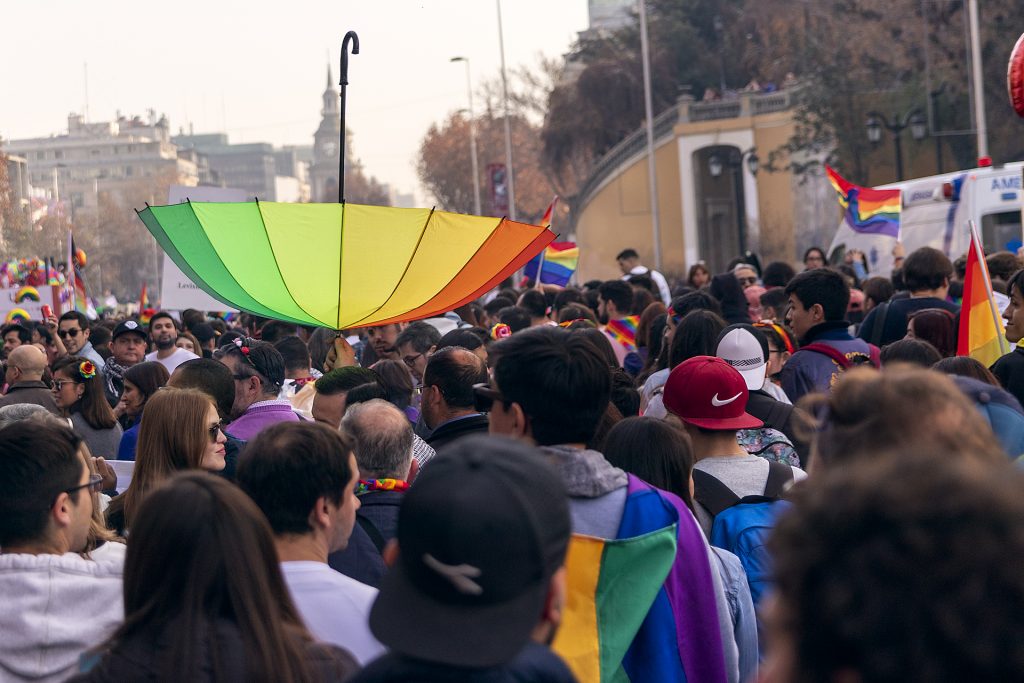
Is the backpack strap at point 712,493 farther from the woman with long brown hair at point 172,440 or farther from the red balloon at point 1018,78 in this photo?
the red balloon at point 1018,78

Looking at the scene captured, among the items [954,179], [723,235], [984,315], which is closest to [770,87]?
[723,235]

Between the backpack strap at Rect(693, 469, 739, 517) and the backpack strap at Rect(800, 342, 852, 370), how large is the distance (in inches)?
101

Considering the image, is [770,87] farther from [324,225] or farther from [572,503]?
[572,503]

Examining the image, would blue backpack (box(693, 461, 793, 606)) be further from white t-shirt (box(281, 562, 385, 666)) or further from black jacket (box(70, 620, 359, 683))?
black jacket (box(70, 620, 359, 683))

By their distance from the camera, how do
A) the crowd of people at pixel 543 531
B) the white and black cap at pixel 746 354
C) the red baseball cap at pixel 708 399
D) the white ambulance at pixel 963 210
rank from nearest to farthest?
the crowd of people at pixel 543 531, the red baseball cap at pixel 708 399, the white and black cap at pixel 746 354, the white ambulance at pixel 963 210

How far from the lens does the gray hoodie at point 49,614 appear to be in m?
3.04

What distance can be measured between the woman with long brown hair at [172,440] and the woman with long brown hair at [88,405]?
2895 mm

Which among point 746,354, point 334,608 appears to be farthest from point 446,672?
point 746,354

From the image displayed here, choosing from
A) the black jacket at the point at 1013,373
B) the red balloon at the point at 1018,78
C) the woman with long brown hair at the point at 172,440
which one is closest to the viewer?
the woman with long brown hair at the point at 172,440

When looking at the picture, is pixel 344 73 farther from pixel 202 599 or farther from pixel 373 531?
pixel 202 599

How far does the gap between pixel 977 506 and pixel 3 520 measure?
8.43 ft

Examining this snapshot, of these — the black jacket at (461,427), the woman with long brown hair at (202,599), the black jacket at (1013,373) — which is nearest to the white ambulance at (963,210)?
the black jacket at (1013,373)

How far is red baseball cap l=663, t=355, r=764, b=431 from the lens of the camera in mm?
4332

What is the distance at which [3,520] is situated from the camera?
316 centimetres
